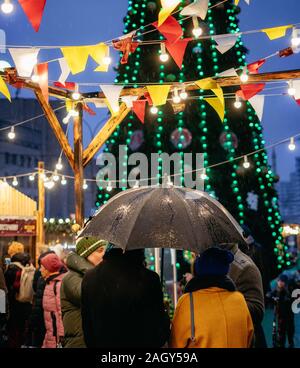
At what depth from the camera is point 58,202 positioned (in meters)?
44.1

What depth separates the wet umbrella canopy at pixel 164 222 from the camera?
358cm

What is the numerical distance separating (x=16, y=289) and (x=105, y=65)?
3.74m

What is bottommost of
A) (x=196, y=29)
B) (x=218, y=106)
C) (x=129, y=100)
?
(x=218, y=106)

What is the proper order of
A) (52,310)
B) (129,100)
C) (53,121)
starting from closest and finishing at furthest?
1. (52,310)
2. (53,121)
3. (129,100)

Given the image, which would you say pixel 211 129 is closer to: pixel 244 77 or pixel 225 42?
pixel 244 77

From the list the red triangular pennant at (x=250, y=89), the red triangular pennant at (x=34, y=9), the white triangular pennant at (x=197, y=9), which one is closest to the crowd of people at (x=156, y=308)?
the red triangular pennant at (x=34, y=9)

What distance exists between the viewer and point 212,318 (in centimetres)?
322

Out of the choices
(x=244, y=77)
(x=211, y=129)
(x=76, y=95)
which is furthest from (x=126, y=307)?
(x=211, y=129)

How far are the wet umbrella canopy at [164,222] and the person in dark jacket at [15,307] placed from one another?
4464 mm

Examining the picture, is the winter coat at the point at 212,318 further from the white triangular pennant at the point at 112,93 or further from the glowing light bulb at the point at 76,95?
the glowing light bulb at the point at 76,95

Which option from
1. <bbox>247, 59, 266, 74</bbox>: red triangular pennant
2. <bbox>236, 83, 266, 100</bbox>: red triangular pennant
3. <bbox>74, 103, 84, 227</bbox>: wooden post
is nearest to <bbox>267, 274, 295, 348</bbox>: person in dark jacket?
<bbox>236, 83, 266, 100</bbox>: red triangular pennant

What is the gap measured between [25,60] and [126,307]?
458 centimetres

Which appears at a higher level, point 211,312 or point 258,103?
point 258,103
